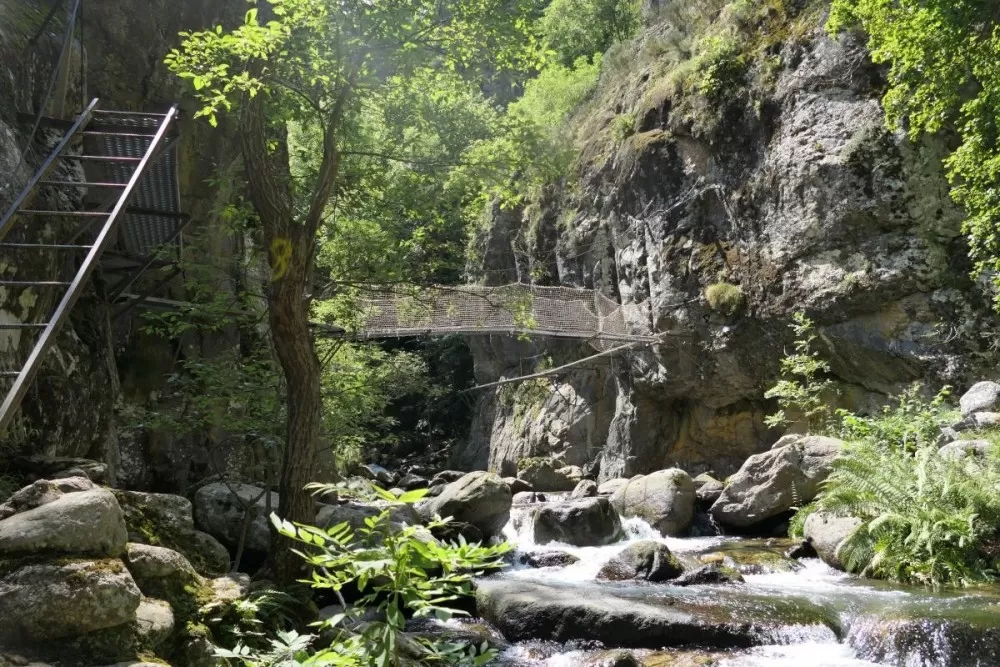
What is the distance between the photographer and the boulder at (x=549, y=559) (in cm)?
945

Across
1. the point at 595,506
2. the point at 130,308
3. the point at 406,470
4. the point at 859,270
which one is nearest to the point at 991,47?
the point at 859,270

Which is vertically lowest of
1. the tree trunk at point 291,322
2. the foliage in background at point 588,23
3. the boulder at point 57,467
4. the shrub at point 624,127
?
the boulder at point 57,467

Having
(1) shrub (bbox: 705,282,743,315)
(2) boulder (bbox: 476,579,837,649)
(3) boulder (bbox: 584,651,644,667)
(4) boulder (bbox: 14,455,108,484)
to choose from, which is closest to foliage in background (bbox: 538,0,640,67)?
(1) shrub (bbox: 705,282,743,315)

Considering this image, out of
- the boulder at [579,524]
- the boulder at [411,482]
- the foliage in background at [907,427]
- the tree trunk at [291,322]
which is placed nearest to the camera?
the tree trunk at [291,322]

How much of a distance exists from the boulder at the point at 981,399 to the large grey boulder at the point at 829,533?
233 centimetres

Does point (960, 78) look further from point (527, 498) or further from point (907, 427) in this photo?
point (527, 498)

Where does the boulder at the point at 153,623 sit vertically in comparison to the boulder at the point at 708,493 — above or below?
above

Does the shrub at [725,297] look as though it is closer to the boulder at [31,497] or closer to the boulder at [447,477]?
the boulder at [447,477]

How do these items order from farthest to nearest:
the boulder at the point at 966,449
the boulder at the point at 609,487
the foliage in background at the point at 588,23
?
the foliage in background at the point at 588,23 < the boulder at the point at 609,487 < the boulder at the point at 966,449

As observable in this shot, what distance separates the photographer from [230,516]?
665 cm

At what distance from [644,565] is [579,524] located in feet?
8.23

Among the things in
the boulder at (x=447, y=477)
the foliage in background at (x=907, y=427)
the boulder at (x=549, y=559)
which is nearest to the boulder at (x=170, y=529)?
the boulder at (x=549, y=559)

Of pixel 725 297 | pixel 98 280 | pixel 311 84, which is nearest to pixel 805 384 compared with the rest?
pixel 725 297

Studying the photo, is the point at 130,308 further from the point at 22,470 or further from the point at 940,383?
the point at 940,383
